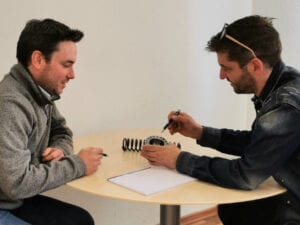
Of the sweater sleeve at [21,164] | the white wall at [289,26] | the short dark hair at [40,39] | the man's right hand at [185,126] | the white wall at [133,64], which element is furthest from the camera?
the white wall at [289,26]

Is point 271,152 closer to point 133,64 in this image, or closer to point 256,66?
point 256,66

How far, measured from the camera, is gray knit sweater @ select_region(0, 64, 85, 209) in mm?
1271

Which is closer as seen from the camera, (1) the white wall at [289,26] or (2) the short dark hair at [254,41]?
(2) the short dark hair at [254,41]

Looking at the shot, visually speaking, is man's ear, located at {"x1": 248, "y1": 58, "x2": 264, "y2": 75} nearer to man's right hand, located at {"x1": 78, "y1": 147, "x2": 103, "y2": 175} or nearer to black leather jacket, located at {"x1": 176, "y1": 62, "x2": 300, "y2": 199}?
black leather jacket, located at {"x1": 176, "y1": 62, "x2": 300, "y2": 199}

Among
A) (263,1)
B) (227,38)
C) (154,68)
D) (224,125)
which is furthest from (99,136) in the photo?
(263,1)

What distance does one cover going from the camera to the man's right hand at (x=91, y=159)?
4.78 ft

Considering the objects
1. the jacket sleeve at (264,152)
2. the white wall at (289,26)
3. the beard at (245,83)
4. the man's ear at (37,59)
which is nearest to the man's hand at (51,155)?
the man's ear at (37,59)

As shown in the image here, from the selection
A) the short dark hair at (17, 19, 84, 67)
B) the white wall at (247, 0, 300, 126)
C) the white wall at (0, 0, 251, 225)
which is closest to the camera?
the short dark hair at (17, 19, 84, 67)

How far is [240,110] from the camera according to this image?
2.91 meters

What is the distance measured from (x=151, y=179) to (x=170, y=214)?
305 mm

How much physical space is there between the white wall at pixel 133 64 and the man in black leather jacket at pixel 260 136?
0.69 meters

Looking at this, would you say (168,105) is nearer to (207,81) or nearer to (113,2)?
(207,81)

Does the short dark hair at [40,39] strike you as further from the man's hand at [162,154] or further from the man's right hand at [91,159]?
the man's hand at [162,154]

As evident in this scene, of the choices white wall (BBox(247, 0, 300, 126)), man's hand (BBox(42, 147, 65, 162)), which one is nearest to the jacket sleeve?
man's hand (BBox(42, 147, 65, 162))
